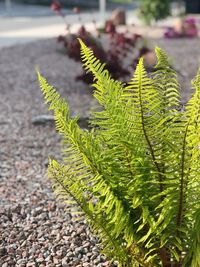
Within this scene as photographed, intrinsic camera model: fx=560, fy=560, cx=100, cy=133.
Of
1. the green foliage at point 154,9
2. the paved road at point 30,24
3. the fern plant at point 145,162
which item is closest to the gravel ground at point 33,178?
the fern plant at point 145,162

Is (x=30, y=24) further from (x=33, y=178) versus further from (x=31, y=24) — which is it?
(x=33, y=178)

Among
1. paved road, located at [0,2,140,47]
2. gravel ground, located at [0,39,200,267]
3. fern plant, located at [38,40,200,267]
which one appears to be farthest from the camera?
paved road, located at [0,2,140,47]

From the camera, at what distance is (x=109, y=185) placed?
2299 millimetres

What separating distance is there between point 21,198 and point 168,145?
5.98 ft

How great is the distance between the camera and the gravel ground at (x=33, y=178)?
3.06 metres

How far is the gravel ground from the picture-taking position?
306cm

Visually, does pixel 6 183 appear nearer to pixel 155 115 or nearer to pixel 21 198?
pixel 21 198

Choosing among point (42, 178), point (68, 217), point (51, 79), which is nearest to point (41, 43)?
point (51, 79)

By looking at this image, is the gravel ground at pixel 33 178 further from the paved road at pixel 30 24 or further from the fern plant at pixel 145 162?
the paved road at pixel 30 24

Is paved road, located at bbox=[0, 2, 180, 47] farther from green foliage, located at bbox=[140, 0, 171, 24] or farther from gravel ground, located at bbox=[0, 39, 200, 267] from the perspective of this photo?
gravel ground, located at bbox=[0, 39, 200, 267]

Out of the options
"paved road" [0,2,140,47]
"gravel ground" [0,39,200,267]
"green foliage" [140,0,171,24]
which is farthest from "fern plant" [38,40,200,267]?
"green foliage" [140,0,171,24]

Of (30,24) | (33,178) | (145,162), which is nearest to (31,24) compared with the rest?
(30,24)

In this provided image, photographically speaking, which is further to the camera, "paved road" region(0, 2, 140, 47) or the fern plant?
"paved road" region(0, 2, 140, 47)

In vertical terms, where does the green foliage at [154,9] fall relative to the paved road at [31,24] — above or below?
above
